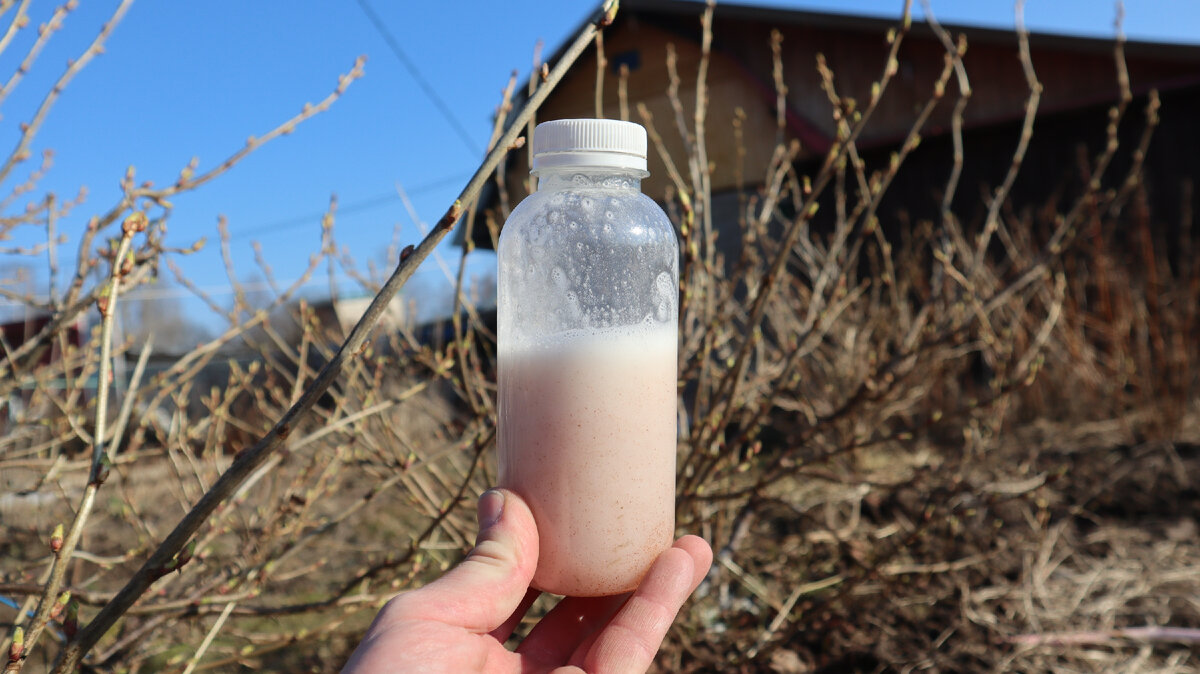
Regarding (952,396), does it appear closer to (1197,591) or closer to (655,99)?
(1197,591)

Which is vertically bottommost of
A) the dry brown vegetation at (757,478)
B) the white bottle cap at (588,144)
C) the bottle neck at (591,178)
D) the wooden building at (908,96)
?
the dry brown vegetation at (757,478)

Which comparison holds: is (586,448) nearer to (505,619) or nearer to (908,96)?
(505,619)

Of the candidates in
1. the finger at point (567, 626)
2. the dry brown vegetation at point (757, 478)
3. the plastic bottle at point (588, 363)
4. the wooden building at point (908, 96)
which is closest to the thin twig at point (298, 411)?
the dry brown vegetation at point (757, 478)

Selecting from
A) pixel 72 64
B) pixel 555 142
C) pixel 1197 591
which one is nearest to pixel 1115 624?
pixel 1197 591

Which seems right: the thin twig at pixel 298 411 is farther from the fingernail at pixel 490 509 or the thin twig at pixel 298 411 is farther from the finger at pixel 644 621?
the finger at pixel 644 621

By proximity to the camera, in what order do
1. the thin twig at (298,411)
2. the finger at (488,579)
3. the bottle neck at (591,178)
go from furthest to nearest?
1. the bottle neck at (591,178)
2. the finger at (488,579)
3. the thin twig at (298,411)

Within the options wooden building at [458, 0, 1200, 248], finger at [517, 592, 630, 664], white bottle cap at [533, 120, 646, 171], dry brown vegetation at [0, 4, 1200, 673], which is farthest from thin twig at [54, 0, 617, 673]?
wooden building at [458, 0, 1200, 248]

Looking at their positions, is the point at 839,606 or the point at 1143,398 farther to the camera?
the point at 1143,398
